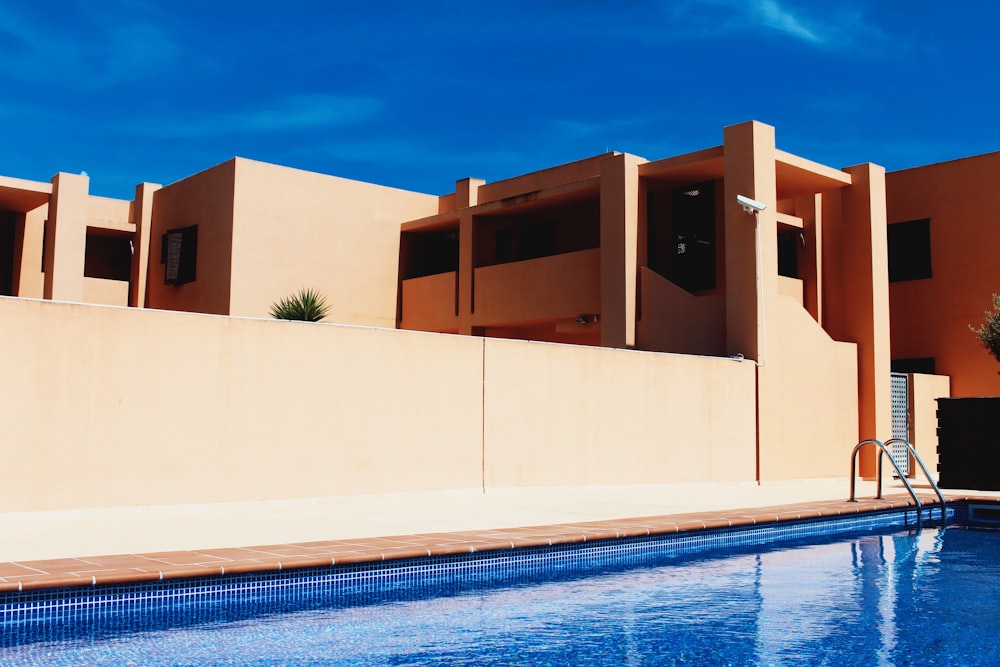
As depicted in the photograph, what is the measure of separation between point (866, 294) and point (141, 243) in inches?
706

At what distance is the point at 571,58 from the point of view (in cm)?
3030

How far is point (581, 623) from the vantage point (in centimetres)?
625

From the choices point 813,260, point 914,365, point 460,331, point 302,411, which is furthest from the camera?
point 460,331

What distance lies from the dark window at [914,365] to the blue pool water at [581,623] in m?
14.6

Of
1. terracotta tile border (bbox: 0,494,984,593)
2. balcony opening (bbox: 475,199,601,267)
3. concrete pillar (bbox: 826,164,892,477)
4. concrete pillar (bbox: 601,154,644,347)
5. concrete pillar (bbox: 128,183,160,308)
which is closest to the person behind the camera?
terracotta tile border (bbox: 0,494,984,593)

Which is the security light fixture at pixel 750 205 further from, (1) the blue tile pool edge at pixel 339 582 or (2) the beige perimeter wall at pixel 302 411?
(1) the blue tile pool edge at pixel 339 582

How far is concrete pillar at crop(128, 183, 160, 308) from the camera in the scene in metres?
25.8

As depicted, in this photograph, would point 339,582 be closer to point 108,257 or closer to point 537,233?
point 537,233

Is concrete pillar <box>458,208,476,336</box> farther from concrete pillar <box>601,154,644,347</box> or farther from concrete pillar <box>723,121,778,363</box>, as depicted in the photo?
concrete pillar <box>723,121,778,363</box>

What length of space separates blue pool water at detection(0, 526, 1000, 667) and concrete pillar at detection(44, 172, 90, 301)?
18.3 metres

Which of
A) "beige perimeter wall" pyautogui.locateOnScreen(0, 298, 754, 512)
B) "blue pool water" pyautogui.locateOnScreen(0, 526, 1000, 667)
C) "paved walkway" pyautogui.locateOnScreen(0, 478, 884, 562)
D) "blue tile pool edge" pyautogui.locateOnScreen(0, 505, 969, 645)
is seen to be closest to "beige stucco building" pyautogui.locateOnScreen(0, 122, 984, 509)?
"beige perimeter wall" pyautogui.locateOnScreen(0, 298, 754, 512)

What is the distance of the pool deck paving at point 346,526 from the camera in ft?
21.7

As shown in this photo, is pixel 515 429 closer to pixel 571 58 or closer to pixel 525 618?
pixel 525 618

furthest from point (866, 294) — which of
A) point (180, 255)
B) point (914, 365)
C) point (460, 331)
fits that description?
point (180, 255)
